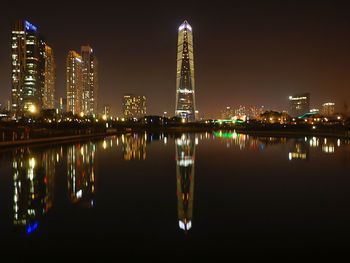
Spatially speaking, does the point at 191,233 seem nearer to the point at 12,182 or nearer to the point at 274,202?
the point at 274,202

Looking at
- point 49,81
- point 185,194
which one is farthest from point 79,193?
point 49,81

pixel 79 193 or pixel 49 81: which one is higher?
pixel 49 81

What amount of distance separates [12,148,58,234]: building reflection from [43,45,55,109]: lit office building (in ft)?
538

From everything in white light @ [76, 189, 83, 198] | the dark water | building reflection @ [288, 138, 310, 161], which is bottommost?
building reflection @ [288, 138, 310, 161]

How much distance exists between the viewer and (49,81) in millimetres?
181250

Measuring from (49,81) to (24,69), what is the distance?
27672 millimetres

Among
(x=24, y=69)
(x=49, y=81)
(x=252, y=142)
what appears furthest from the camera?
(x=49, y=81)

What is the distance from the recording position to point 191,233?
20.4ft

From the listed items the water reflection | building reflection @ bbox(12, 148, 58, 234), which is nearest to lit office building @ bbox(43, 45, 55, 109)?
the water reflection

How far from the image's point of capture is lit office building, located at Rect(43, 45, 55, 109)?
173637mm

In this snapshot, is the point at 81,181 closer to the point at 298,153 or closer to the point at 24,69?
the point at 298,153

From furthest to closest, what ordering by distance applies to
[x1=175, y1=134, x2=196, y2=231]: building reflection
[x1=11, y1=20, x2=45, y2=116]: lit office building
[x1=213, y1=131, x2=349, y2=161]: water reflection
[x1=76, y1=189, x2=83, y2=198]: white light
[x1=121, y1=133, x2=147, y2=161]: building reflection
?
[x1=11, y1=20, x2=45, y2=116]: lit office building → [x1=213, y1=131, x2=349, y2=161]: water reflection → [x1=121, y1=133, x2=147, y2=161]: building reflection → [x1=76, y1=189, x2=83, y2=198]: white light → [x1=175, y1=134, x2=196, y2=231]: building reflection

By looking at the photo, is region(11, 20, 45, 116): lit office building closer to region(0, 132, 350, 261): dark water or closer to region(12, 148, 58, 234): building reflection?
region(12, 148, 58, 234): building reflection

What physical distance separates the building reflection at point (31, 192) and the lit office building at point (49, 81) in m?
164
